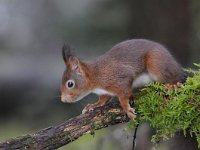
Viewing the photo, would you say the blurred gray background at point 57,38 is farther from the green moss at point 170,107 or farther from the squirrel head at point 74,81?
the green moss at point 170,107

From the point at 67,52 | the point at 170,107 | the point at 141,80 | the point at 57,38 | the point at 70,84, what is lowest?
the point at 170,107

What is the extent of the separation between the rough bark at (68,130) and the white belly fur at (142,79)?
1.10 ft

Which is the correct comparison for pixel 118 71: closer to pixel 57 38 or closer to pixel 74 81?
pixel 74 81

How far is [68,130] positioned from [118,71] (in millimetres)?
664

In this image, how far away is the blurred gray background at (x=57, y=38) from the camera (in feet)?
21.2

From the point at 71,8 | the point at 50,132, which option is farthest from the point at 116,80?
the point at 71,8

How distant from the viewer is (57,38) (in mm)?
8594

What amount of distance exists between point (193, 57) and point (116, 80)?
3.73 meters

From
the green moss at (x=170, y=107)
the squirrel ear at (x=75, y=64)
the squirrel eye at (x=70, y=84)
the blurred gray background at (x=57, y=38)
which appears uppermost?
the blurred gray background at (x=57, y=38)

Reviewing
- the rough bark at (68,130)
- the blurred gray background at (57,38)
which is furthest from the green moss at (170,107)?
the blurred gray background at (57,38)

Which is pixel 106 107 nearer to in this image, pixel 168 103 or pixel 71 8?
pixel 168 103

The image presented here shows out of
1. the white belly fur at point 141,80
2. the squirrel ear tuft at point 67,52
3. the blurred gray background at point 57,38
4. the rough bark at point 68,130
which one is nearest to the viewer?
the rough bark at point 68,130

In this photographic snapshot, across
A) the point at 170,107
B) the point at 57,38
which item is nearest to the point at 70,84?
the point at 170,107

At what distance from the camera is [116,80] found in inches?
129
